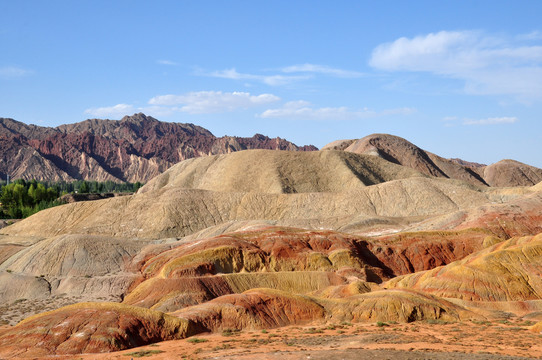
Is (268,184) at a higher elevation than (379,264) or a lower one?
higher

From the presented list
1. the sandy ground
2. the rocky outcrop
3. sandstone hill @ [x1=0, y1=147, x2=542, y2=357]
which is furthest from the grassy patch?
the rocky outcrop

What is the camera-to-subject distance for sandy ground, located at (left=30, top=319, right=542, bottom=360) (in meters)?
26.8

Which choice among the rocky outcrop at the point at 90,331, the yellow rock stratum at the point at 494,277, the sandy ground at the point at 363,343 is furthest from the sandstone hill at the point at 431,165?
the rocky outcrop at the point at 90,331

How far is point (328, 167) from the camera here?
13525cm

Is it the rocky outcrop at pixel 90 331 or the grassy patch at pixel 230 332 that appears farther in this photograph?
the grassy patch at pixel 230 332

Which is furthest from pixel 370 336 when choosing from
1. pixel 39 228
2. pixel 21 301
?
pixel 39 228

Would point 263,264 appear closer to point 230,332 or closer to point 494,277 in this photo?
point 494,277

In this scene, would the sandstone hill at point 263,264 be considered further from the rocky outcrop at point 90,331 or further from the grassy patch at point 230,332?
the grassy patch at point 230,332

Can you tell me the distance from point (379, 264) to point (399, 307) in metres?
24.8

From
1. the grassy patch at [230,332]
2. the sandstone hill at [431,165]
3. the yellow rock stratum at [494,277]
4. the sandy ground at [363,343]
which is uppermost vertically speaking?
the sandstone hill at [431,165]

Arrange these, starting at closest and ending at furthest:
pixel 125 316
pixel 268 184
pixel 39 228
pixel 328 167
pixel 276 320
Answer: pixel 125 316 → pixel 276 320 → pixel 39 228 → pixel 268 184 → pixel 328 167

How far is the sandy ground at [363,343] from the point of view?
87.9ft

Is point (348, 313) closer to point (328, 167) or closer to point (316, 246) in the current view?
point (316, 246)

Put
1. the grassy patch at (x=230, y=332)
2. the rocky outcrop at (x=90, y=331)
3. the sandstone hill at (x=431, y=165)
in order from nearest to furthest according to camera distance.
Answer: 1. the rocky outcrop at (x=90, y=331)
2. the grassy patch at (x=230, y=332)
3. the sandstone hill at (x=431, y=165)
